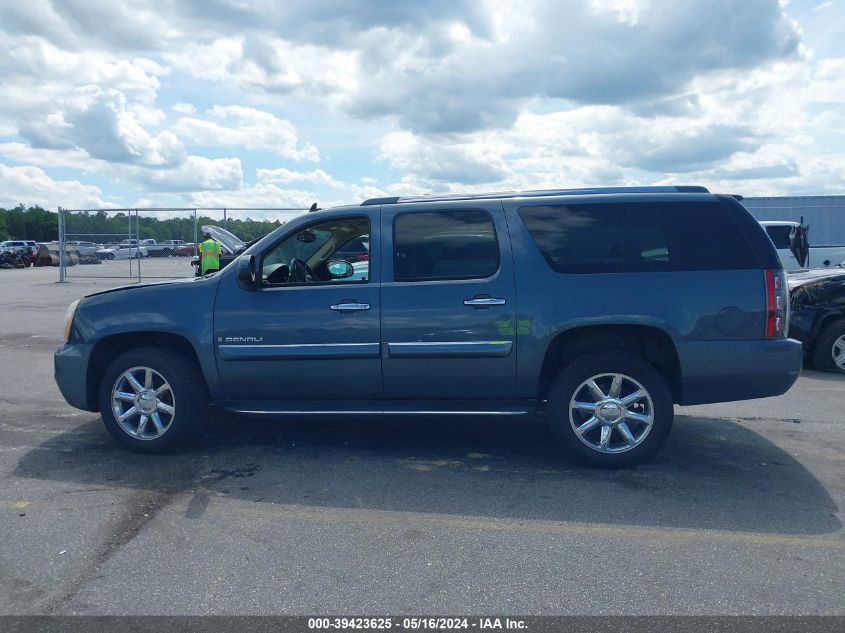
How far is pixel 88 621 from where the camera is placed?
11.1 ft

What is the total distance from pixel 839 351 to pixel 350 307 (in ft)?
22.6

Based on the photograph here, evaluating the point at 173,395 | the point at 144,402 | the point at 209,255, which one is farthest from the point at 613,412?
the point at 209,255

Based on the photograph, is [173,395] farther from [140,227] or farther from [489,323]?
[140,227]

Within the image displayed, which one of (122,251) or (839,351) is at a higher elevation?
(122,251)

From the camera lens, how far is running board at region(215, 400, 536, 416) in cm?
557

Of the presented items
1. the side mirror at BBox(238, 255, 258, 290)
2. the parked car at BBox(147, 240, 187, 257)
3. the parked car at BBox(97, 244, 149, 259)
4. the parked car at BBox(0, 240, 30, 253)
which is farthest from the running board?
the parked car at BBox(0, 240, 30, 253)

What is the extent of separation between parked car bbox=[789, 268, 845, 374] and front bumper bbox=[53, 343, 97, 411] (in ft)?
26.5

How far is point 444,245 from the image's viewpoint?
5672mm

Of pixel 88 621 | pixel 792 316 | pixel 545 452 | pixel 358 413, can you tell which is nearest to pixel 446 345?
pixel 358 413

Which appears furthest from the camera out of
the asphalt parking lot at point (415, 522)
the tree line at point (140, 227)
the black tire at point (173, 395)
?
the tree line at point (140, 227)

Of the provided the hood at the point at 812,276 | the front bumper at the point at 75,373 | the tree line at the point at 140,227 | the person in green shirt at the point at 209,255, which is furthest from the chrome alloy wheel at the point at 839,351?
the tree line at the point at 140,227

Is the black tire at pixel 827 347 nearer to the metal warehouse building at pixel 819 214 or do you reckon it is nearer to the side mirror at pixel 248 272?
the side mirror at pixel 248 272

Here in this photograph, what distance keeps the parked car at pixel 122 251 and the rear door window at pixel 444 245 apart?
759 inches

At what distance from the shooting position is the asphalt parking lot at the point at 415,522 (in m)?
3.62
